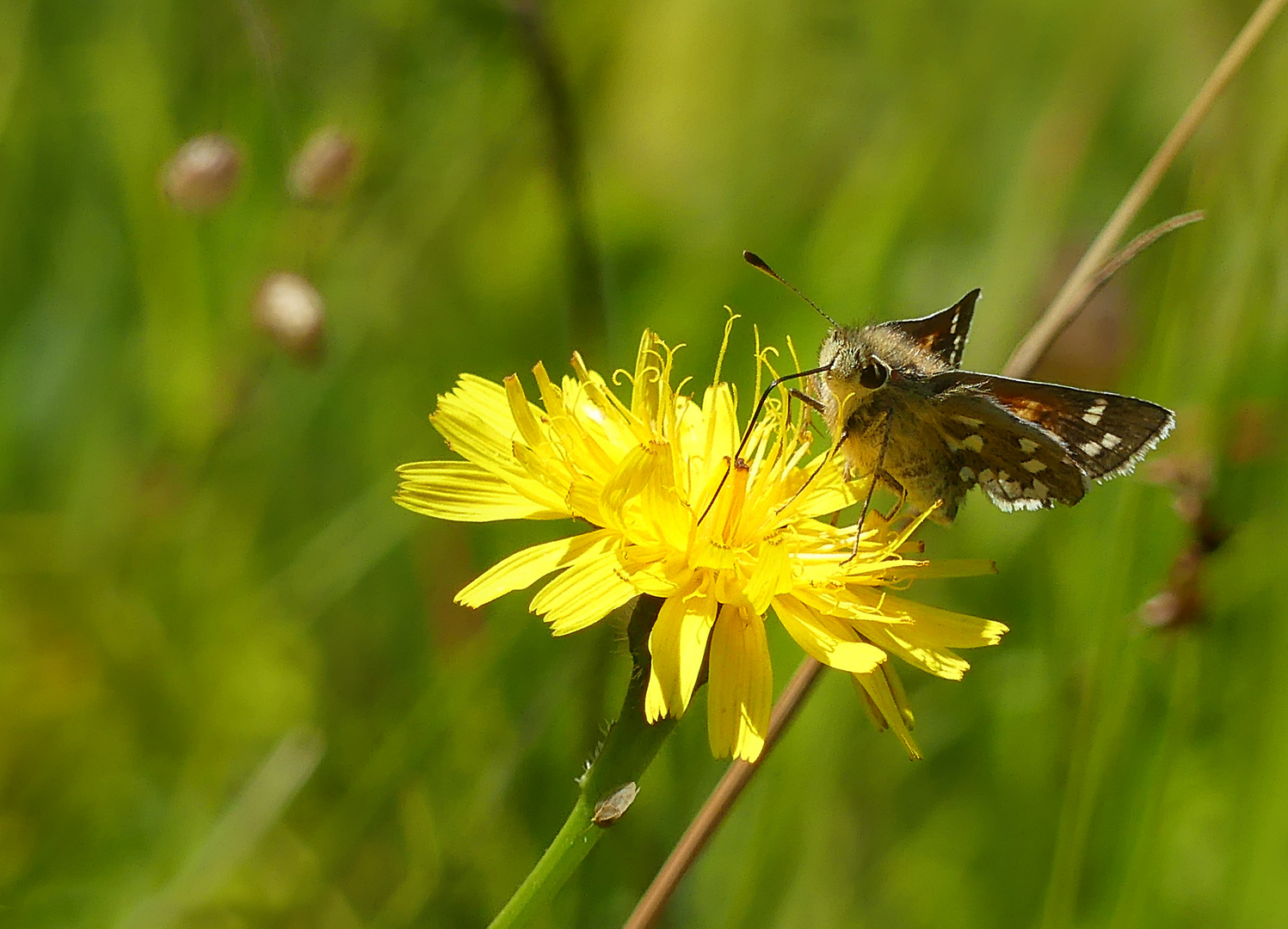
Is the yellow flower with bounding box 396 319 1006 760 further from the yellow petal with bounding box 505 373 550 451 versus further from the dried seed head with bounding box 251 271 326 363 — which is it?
the dried seed head with bounding box 251 271 326 363

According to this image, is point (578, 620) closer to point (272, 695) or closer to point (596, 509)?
point (596, 509)

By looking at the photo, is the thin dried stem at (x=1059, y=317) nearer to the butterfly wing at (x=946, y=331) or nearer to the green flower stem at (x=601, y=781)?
the green flower stem at (x=601, y=781)

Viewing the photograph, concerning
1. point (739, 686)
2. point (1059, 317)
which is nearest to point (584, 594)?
point (739, 686)

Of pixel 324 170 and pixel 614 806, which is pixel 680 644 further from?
pixel 324 170

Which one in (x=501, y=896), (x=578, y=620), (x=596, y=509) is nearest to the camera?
(x=578, y=620)

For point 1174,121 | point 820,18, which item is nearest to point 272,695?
point 820,18

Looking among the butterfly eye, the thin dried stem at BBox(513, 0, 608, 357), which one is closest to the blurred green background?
the thin dried stem at BBox(513, 0, 608, 357)

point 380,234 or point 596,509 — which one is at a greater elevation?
point 380,234
